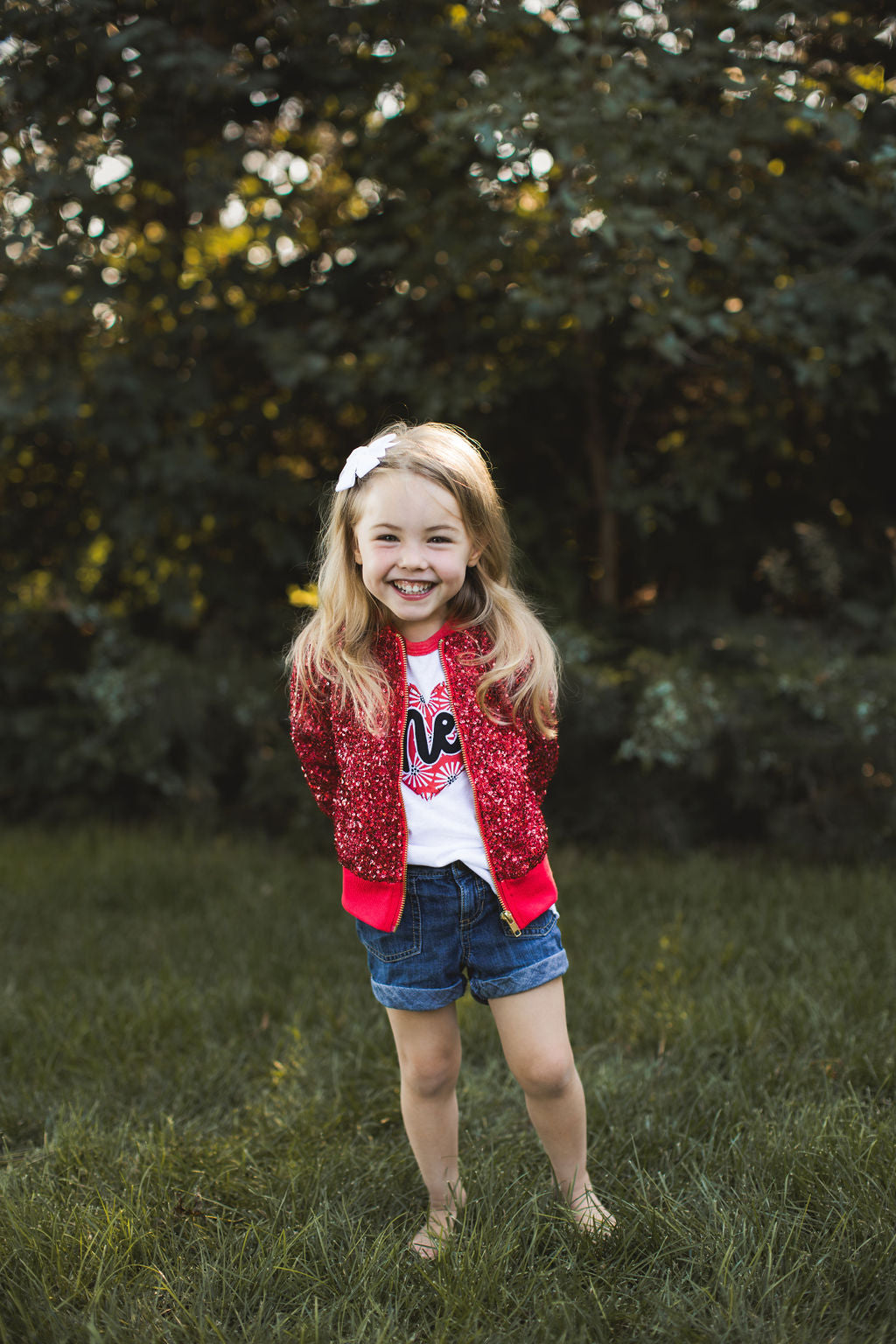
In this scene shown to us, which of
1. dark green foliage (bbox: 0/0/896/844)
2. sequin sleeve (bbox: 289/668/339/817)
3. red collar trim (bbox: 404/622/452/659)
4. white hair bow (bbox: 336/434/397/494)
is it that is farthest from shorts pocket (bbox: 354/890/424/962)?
dark green foliage (bbox: 0/0/896/844)

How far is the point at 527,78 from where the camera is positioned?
3.67 m

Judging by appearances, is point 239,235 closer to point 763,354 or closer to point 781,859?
point 763,354

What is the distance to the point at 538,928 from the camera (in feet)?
6.37

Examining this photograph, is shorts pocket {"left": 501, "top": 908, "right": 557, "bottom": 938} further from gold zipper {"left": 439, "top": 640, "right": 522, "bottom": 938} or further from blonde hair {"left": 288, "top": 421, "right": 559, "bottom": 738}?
blonde hair {"left": 288, "top": 421, "right": 559, "bottom": 738}

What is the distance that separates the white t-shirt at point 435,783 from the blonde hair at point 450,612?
71 millimetres

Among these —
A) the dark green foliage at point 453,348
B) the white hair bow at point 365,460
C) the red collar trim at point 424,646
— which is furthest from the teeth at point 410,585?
the dark green foliage at point 453,348

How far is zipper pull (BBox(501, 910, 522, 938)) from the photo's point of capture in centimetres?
189

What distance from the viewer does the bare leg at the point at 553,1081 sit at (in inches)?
75.0

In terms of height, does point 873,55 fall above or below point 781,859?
above

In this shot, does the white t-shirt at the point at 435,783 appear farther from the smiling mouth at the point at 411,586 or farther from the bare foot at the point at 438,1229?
the bare foot at the point at 438,1229

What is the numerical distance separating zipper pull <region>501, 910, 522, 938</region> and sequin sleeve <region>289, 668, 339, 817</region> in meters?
0.39

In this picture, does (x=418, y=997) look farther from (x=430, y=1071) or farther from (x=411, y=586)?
(x=411, y=586)

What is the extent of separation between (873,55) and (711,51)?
115 centimetres

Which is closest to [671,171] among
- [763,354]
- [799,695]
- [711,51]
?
[711,51]
